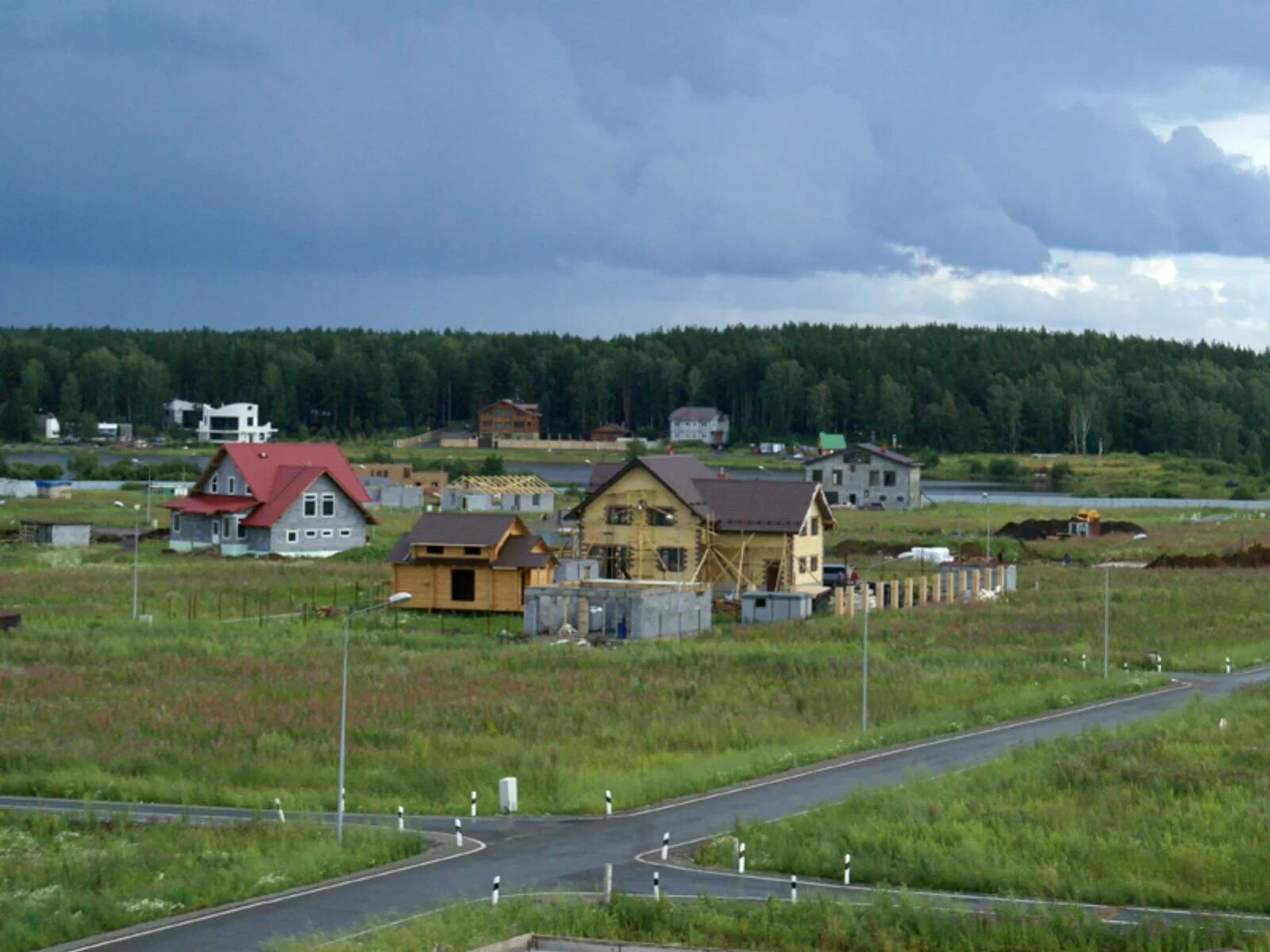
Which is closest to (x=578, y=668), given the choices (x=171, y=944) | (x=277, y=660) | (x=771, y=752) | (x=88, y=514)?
(x=277, y=660)

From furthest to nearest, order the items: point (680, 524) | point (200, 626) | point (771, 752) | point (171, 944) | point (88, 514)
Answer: point (88, 514) → point (680, 524) → point (200, 626) → point (771, 752) → point (171, 944)

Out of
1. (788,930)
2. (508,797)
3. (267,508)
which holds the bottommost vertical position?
(508,797)

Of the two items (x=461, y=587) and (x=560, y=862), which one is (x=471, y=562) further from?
(x=560, y=862)

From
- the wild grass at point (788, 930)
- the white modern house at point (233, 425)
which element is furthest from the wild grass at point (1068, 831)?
the white modern house at point (233, 425)

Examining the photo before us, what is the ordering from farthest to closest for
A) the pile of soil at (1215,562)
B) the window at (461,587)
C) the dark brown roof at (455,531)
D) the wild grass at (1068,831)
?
the pile of soil at (1215,562) → the window at (461,587) → the dark brown roof at (455,531) → the wild grass at (1068,831)

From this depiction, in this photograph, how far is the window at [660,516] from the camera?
6253cm

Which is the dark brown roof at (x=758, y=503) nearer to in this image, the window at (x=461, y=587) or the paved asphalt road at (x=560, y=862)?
the window at (x=461, y=587)

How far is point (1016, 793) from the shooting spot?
29734 mm

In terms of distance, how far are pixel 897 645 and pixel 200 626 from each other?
20563mm

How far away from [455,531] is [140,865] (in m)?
34.0

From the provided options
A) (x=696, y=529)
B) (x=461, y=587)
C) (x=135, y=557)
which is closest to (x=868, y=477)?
(x=696, y=529)

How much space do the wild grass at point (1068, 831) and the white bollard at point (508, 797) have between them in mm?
4255

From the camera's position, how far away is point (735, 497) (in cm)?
6366

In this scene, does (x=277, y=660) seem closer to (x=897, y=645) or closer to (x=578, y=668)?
(x=578, y=668)
